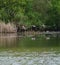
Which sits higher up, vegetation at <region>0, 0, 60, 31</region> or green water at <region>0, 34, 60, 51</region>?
vegetation at <region>0, 0, 60, 31</region>

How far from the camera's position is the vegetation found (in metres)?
76.1

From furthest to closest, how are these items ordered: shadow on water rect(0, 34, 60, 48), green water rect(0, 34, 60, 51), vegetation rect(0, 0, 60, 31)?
vegetation rect(0, 0, 60, 31), shadow on water rect(0, 34, 60, 48), green water rect(0, 34, 60, 51)

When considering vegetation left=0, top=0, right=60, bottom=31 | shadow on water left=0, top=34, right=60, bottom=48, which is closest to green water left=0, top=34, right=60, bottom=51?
shadow on water left=0, top=34, right=60, bottom=48

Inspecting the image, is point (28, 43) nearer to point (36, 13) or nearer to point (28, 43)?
point (28, 43)

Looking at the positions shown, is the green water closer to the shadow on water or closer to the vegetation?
the shadow on water

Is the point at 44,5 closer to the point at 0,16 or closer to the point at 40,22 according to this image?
the point at 40,22

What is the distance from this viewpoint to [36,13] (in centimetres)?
8375

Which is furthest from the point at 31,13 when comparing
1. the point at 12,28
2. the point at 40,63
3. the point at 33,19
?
the point at 40,63

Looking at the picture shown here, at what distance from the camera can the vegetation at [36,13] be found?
250 feet

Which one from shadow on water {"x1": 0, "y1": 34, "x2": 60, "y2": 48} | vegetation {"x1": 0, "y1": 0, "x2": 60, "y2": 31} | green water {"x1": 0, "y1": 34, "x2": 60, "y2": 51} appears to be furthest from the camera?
vegetation {"x1": 0, "y1": 0, "x2": 60, "y2": 31}

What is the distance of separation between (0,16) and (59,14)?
15.0m

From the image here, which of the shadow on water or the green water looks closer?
the green water

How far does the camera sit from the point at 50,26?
7862 centimetres

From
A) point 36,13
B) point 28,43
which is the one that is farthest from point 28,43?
point 36,13
